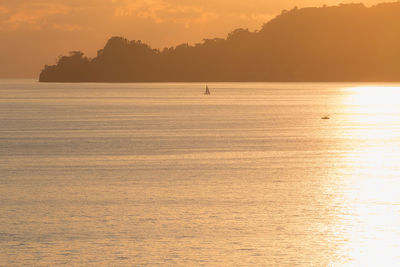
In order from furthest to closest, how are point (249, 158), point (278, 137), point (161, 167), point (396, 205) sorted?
point (278, 137), point (249, 158), point (161, 167), point (396, 205)

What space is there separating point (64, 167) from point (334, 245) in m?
30.9

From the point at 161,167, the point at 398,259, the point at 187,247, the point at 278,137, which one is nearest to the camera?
the point at 398,259

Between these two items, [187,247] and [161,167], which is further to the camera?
[161,167]

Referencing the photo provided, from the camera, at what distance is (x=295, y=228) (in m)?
36.0

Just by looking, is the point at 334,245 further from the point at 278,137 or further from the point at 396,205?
the point at 278,137

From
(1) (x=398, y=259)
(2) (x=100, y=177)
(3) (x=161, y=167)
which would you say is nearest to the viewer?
(1) (x=398, y=259)

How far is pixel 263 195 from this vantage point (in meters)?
45.3

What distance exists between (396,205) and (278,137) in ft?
162

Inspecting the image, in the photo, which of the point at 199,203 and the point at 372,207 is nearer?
the point at 372,207

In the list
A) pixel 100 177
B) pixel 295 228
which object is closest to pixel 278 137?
pixel 100 177

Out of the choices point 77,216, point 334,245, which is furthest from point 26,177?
point 334,245

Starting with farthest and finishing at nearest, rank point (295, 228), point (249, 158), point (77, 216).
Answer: point (249, 158) < point (77, 216) < point (295, 228)

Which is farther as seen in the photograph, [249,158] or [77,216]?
[249,158]

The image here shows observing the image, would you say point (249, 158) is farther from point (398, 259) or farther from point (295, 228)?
point (398, 259)
